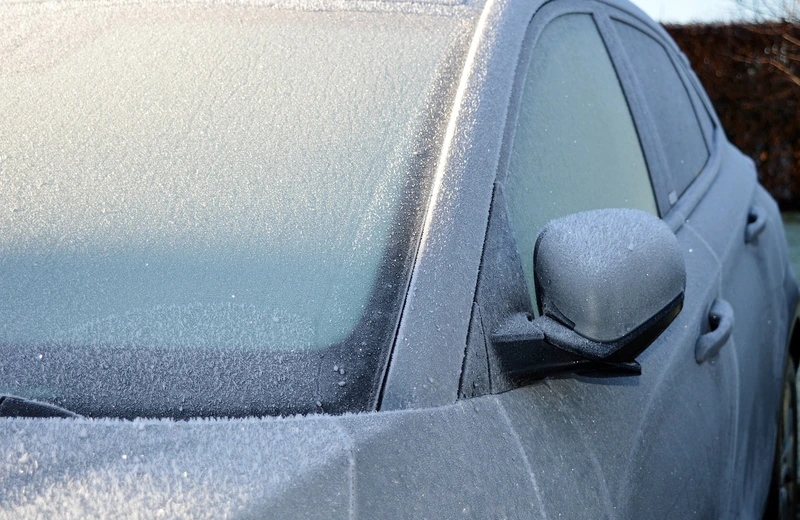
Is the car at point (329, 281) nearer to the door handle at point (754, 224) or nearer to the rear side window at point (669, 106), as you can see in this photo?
the rear side window at point (669, 106)

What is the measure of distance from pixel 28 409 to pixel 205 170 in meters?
0.45

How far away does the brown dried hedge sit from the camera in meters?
11.3

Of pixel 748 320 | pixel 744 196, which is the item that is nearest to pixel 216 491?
pixel 748 320

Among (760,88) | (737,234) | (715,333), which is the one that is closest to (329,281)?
(715,333)

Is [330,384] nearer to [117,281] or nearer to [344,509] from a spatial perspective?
[344,509]

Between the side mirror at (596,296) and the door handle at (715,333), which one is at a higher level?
the side mirror at (596,296)

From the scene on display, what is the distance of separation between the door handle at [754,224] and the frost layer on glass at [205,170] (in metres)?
1.19

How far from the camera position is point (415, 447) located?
1105mm

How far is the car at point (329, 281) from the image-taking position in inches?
42.0

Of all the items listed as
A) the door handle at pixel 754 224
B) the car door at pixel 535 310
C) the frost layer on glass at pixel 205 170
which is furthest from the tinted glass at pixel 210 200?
the door handle at pixel 754 224

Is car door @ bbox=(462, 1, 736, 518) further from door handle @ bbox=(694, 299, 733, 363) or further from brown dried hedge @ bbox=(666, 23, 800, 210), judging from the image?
brown dried hedge @ bbox=(666, 23, 800, 210)

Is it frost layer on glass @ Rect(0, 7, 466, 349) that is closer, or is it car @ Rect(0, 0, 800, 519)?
car @ Rect(0, 0, 800, 519)

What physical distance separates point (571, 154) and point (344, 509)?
96 cm

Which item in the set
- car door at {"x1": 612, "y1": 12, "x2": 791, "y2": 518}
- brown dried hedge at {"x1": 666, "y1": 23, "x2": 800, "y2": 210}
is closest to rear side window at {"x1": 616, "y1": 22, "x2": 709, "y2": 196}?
car door at {"x1": 612, "y1": 12, "x2": 791, "y2": 518}
